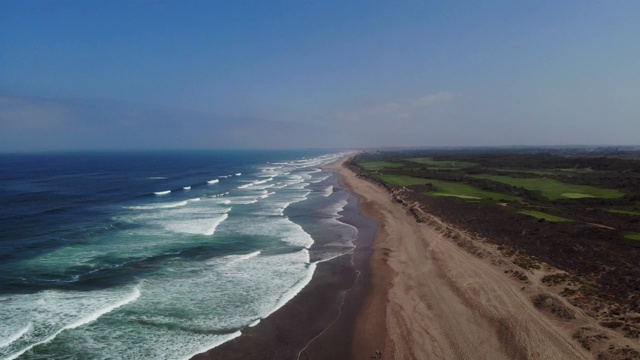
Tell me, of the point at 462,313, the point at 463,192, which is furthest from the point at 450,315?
the point at 463,192

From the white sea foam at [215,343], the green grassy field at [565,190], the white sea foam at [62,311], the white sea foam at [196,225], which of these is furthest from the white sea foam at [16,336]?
the green grassy field at [565,190]

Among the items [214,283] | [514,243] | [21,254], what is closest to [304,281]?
[214,283]

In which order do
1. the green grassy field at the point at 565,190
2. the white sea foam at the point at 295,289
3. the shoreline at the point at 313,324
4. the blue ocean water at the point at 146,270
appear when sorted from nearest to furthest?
the shoreline at the point at 313,324 → the blue ocean water at the point at 146,270 → the white sea foam at the point at 295,289 → the green grassy field at the point at 565,190

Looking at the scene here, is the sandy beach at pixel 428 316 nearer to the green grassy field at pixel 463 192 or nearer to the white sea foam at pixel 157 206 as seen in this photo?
the green grassy field at pixel 463 192

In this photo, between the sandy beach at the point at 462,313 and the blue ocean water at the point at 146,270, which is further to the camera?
the blue ocean water at the point at 146,270

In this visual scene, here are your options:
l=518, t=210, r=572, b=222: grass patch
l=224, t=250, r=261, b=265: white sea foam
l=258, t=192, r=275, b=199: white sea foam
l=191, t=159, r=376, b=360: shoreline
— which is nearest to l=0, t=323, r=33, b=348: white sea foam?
l=191, t=159, r=376, b=360: shoreline

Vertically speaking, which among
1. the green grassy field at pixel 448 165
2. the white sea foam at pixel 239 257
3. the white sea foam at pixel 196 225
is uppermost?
the green grassy field at pixel 448 165

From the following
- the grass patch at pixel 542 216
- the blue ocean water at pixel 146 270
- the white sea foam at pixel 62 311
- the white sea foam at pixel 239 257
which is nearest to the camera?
the white sea foam at pixel 62 311

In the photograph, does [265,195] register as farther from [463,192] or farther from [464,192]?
[464,192]

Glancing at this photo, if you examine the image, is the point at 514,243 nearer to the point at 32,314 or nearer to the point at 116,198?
the point at 32,314
